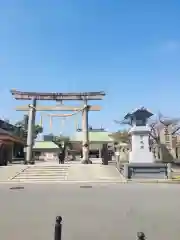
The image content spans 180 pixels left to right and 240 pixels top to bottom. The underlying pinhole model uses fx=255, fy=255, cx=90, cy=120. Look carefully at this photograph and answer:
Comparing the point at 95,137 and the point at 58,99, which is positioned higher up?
the point at 58,99

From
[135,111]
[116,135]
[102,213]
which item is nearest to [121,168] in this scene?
[135,111]

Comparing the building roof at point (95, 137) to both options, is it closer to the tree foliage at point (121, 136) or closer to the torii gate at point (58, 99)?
the tree foliage at point (121, 136)

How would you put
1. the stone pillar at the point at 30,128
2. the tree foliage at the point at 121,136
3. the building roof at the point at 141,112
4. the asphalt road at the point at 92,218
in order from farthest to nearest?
1. the tree foliage at the point at 121,136
2. the stone pillar at the point at 30,128
3. the building roof at the point at 141,112
4. the asphalt road at the point at 92,218

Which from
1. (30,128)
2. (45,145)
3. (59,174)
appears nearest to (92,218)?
(59,174)

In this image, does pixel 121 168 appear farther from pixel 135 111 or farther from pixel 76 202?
pixel 76 202

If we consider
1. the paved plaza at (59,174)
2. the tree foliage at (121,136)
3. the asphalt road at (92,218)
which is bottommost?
the asphalt road at (92,218)

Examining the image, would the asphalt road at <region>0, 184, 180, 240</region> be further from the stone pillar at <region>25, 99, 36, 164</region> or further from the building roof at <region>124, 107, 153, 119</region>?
the stone pillar at <region>25, 99, 36, 164</region>

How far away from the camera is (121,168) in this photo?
20.5 m

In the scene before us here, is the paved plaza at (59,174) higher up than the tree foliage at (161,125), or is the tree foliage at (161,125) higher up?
the tree foliage at (161,125)

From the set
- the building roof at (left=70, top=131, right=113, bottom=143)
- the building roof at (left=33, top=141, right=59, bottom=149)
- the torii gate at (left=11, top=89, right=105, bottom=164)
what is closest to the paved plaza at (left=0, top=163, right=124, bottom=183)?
the torii gate at (left=11, top=89, right=105, bottom=164)

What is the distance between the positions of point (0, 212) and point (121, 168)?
1392 centimetres

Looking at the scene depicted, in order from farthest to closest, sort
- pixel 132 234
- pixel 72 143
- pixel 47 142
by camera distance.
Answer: pixel 47 142 → pixel 72 143 → pixel 132 234

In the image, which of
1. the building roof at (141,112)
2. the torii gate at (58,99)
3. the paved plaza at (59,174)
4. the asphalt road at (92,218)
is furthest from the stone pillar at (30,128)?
the asphalt road at (92,218)

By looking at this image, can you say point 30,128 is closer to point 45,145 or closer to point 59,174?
point 59,174
